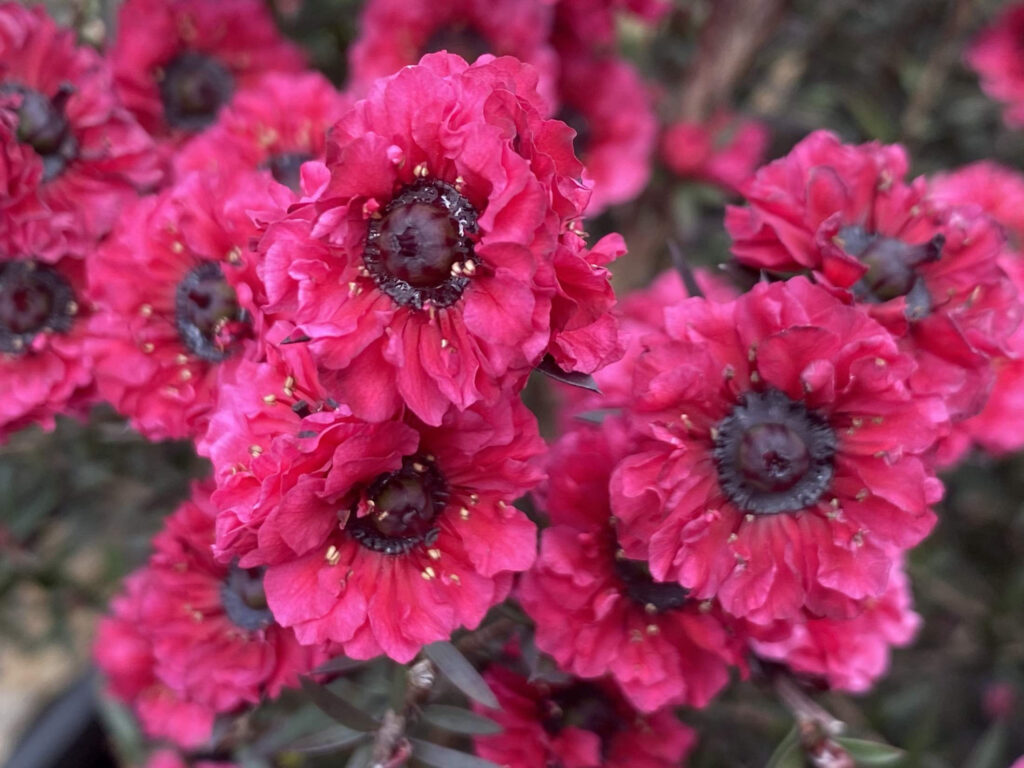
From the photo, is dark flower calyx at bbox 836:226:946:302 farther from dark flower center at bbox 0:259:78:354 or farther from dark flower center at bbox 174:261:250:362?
dark flower center at bbox 0:259:78:354

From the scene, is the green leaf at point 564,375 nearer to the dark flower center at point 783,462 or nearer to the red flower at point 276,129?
the dark flower center at point 783,462

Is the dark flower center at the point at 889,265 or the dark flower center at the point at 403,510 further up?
the dark flower center at the point at 889,265

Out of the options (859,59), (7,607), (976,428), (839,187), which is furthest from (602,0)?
(7,607)

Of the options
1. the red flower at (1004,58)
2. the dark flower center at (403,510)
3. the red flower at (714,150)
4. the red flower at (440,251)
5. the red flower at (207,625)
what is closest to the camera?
the red flower at (440,251)

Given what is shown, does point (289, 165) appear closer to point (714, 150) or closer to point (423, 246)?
point (423, 246)

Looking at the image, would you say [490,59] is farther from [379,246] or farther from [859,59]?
[859,59]

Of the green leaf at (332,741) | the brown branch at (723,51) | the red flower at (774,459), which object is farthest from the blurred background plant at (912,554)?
the red flower at (774,459)

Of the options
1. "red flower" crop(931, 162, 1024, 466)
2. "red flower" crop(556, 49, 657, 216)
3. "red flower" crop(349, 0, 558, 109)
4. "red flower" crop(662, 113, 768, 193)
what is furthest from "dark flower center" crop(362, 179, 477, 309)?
"red flower" crop(662, 113, 768, 193)
